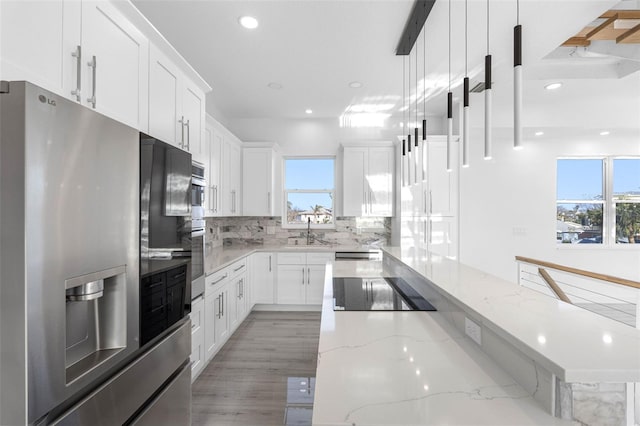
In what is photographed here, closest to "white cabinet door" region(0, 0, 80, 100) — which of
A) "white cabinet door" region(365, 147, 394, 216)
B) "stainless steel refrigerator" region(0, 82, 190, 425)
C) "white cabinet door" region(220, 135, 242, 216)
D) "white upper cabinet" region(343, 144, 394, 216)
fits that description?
"stainless steel refrigerator" region(0, 82, 190, 425)

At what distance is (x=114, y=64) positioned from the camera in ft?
4.45

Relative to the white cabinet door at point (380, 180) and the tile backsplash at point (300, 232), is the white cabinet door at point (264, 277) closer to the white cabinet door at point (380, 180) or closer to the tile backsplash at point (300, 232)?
the tile backsplash at point (300, 232)

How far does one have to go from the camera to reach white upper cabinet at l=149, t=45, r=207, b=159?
168cm

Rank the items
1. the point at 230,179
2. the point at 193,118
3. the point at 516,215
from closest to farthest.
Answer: the point at 193,118 → the point at 230,179 → the point at 516,215

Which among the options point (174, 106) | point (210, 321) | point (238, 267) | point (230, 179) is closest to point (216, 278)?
point (210, 321)

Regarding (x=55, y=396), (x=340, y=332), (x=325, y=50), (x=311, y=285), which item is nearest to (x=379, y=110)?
(x=325, y=50)

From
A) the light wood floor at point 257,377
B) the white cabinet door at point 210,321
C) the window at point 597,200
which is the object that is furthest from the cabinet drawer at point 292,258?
the window at point 597,200

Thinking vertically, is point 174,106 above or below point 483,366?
above

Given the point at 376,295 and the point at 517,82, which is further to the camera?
the point at 376,295

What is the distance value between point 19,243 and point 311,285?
3.65m

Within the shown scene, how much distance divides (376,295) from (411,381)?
936 millimetres

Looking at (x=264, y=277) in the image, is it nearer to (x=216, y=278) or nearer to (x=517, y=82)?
(x=216, y=278)

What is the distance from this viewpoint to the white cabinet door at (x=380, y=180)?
4.45 meters

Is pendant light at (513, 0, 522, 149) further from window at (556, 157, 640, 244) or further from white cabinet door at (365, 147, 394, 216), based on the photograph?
window at (556, 157, 640, 244)
